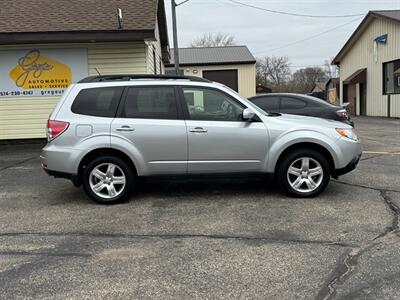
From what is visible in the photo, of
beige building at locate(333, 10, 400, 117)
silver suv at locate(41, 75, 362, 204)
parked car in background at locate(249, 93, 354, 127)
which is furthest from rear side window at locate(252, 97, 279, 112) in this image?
beige building at locate(333, 10, 400, 117)

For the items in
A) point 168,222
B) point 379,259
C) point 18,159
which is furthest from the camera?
point 18,159

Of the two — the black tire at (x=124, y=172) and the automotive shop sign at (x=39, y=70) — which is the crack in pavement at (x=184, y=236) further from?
the automotive shop sign at (x=39, y=70)

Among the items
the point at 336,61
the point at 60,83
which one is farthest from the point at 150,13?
the point at 336,61

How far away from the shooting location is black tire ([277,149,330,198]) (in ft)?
21.8

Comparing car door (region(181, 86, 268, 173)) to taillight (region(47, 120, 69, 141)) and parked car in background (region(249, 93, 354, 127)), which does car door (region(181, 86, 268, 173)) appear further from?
parked car in background (region(249, 93, 354, 127))

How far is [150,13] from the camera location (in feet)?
43.4

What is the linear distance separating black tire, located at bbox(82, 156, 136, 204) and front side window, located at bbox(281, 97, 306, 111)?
5751mm

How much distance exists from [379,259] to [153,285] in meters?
2.16

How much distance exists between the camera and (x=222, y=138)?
6555mm

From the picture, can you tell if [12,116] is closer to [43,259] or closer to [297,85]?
[43,259]

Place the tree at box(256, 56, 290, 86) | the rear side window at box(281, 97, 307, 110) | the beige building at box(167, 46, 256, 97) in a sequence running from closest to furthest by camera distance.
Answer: the rear side window at box(281, 97, 307, 110), the beige building at box(167, 46, 256, 97), the tree at box(256, 56, 290, 86)

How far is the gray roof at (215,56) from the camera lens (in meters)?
34.6

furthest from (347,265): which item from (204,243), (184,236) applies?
(184,236)

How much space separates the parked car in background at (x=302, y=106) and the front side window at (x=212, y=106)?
15.1 ft
